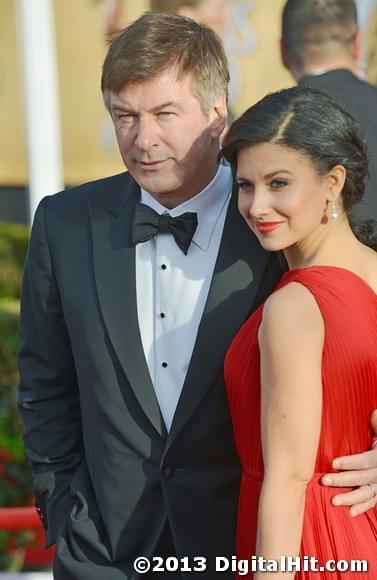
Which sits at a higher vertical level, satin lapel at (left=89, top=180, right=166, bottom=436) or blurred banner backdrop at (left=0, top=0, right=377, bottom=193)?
blurred banner backdrop at (left=0, top=0, right=377, bottom=193)

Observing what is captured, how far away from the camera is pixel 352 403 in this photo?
233 centimetres

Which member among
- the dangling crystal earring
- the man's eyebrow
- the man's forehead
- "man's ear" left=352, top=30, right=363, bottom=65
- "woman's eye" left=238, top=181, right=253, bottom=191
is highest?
"man's ear" left=352, top=30, right=363, bottom=65

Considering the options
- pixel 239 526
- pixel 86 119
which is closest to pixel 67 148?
pixel 86 119

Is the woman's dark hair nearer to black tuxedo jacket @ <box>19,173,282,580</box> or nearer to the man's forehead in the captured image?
the man's forehead

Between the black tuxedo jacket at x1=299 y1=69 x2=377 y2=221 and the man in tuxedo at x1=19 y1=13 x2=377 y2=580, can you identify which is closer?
the man in tuxedo at x1=19 y1=13 x2=377 y2=580

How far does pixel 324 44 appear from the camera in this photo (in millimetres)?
3912

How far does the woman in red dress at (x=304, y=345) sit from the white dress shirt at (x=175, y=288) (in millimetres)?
213

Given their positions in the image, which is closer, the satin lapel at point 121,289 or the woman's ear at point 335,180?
the woman's ear at point 335,180

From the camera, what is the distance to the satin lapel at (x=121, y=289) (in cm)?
268

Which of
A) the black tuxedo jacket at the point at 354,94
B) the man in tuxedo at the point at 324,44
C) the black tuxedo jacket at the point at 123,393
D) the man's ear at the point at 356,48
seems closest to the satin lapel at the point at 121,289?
the black tuxedo jacket at the point at 123,393

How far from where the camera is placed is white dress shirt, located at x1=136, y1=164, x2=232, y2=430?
2693 millimetres

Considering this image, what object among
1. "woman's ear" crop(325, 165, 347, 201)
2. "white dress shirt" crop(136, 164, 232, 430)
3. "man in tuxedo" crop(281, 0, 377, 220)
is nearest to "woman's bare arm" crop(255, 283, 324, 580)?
"woman's ear" crop(325, 165, 347, 201)

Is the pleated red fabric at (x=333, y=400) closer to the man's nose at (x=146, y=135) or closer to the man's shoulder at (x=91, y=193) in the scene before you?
the man's nose at (x=146, y=135)

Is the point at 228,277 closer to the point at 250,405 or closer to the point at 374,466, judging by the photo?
the point at 250,405
